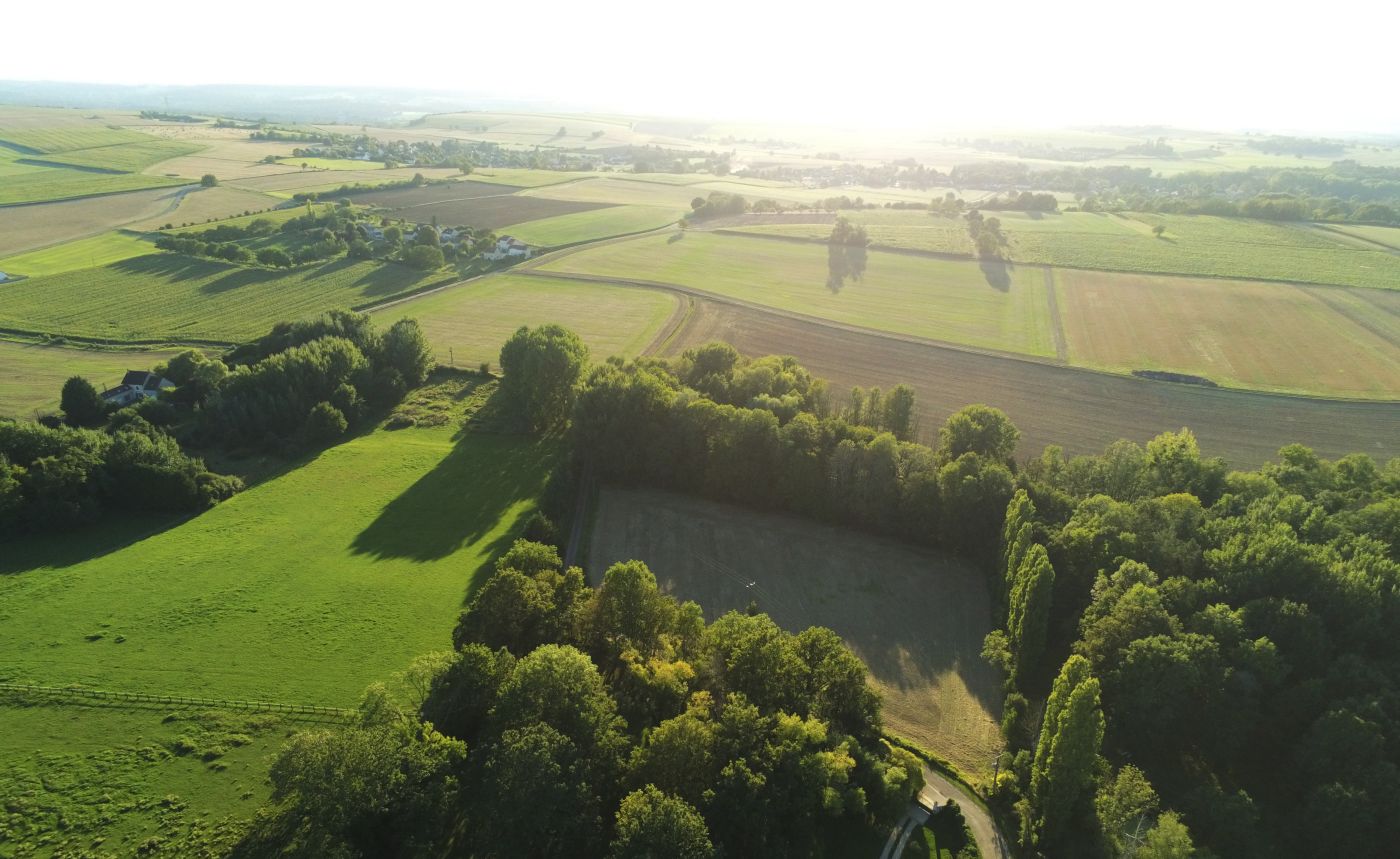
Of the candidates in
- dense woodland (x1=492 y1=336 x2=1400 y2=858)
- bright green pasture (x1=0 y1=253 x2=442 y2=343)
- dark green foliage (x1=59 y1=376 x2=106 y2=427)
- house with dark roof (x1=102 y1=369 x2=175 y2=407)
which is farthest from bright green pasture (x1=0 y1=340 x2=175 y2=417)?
dense woodland (x1=492 y1=336 x2=1400 y2=858)

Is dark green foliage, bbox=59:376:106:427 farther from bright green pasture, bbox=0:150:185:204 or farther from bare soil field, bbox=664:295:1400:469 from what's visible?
bright green pasture, bbox=0:150:185:204

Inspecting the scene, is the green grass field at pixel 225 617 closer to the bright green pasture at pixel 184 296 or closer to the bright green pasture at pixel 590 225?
the bright green pasture at pixel 184 296

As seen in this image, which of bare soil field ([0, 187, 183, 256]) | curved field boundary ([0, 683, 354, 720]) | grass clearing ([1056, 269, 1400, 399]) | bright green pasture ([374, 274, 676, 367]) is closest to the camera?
curved field boundary ([0, 683, 354, 720])

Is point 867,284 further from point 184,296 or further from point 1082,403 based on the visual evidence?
point 184,296

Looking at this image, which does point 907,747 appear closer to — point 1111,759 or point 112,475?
point 1111,759

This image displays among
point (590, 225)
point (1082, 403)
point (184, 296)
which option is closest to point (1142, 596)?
point (1082, 403)

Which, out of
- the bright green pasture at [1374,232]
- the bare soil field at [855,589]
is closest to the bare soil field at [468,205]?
the bare soil field at [855,589]
